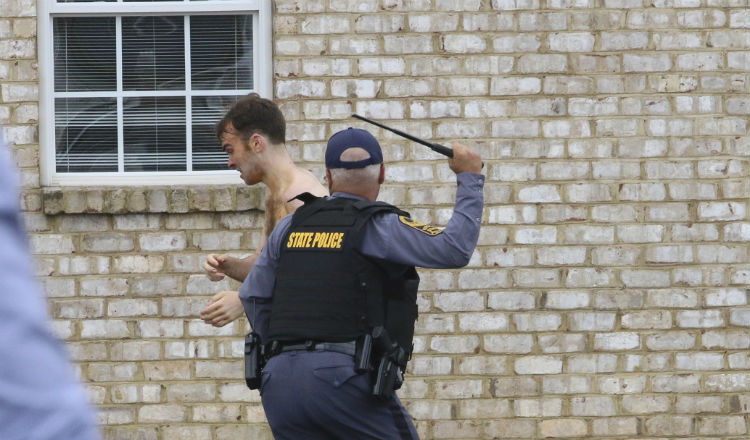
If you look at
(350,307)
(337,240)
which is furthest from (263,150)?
(350,307)

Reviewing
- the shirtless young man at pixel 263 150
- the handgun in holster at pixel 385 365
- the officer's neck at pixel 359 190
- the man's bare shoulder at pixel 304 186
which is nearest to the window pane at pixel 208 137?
the shirtless young man at pixel 263 150

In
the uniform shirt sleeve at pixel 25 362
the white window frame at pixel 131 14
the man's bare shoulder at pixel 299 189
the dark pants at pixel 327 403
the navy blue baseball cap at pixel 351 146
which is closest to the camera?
the uniform shirt sleeve at pixel 25 362

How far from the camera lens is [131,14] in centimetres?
697

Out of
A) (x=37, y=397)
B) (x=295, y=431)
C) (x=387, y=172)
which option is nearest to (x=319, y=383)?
(x=295, y=431)

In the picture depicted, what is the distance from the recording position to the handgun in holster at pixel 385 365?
14.0ft

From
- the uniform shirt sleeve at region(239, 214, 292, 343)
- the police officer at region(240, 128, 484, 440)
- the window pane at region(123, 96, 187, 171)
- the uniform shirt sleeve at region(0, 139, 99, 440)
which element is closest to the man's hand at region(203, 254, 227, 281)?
the uniform shirt sleeve at region(239, 214, 292, 343)

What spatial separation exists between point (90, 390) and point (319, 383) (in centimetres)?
289

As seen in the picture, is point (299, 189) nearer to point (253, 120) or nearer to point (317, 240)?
point (253, 120)

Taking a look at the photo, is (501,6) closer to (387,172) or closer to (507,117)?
(507,117)

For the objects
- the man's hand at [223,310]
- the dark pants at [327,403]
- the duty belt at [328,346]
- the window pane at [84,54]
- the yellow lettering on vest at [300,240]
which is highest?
the window pane at [84,54]

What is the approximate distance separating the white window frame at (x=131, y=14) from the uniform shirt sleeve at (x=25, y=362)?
5.68 m

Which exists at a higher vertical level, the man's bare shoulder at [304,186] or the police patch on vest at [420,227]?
the man's bare shoulder at [304,186]

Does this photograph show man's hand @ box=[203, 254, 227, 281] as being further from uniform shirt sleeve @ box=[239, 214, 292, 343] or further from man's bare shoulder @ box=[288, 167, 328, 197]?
man's bare shoulder @ box=[288, 167, 328, 197]

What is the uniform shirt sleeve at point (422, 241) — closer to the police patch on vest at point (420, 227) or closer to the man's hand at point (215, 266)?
the police patch on vest at point (420, 227)
